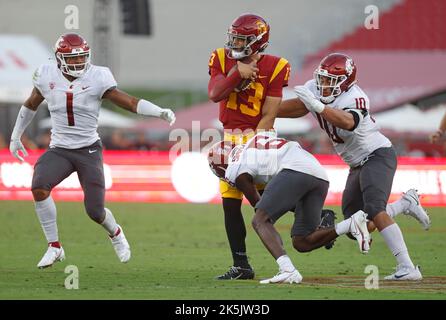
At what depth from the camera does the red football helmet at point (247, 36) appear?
→ 1112 cm

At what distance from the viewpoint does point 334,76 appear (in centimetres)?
1087

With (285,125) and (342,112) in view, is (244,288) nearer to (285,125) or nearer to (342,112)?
(342,112)

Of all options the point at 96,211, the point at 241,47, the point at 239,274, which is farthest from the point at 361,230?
the point at 96,211

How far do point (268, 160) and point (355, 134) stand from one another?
3.28 ft

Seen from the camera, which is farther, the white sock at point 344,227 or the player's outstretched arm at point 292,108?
the player's outstretched arm at point 292,108

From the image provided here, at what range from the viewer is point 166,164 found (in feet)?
82.0

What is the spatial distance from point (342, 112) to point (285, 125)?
85.5 ft

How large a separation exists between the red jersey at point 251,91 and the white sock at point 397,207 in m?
1.58

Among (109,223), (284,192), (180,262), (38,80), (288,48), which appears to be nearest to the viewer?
(284,192)

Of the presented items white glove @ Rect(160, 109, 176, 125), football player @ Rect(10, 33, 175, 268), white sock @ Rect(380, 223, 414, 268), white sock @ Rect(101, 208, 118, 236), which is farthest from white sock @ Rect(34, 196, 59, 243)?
white sock @ Rect(380, 223, 414, 268)

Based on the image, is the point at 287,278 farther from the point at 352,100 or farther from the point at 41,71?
the point at 41,71

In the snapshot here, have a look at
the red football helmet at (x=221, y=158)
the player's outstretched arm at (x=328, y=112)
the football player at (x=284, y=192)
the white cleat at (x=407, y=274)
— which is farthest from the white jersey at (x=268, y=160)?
the white cleat at (x=407, y=274)

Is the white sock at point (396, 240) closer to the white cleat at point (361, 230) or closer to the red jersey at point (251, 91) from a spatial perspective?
the white cleat at point (361, 230)

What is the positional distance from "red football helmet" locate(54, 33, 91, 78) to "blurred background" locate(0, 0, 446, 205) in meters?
19.0
